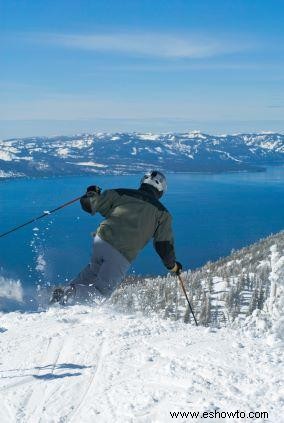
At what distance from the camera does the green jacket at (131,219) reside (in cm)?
743

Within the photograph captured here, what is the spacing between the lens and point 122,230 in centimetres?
748

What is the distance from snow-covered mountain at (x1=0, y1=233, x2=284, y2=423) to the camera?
476cm

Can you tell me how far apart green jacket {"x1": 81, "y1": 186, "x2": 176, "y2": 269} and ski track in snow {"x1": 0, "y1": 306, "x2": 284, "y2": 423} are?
1.44 m

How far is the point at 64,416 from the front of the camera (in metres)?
4.73

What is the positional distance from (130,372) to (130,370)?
6 centimetres

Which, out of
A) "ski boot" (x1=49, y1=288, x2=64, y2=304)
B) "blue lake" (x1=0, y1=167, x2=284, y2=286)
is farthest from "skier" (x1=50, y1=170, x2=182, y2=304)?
"blue lake" (x1=0, y1=167, x2=284, y2=286)

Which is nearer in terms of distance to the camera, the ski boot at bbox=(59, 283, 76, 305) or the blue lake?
the ski boot at bbox=(59, 283, 76, 305)

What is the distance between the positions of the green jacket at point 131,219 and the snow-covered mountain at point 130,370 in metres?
1.45

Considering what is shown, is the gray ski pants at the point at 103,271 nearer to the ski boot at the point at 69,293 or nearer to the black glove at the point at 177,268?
the ski boot at the point at 69,293

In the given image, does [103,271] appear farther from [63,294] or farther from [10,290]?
[10,290]

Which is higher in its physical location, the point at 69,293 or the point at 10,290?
the point at 69,293

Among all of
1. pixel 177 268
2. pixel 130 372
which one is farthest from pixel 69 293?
pixel 130 372

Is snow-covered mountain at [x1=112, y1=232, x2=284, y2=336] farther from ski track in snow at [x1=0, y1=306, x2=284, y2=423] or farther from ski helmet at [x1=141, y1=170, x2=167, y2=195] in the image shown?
ski helmet at [x1=141, y1=170, x2=167, y2=195]

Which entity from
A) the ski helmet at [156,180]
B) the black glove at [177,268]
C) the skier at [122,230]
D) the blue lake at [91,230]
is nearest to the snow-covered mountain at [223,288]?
the blue lake at [91,230]
